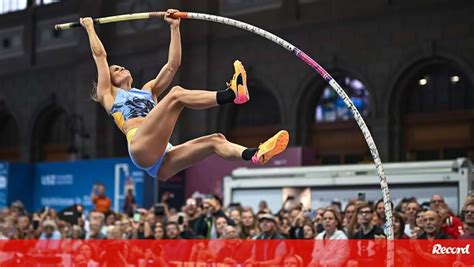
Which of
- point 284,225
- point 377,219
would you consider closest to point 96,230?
point 284,225

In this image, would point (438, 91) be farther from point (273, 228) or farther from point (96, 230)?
point (273, 228)

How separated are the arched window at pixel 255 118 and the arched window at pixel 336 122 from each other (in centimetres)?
107

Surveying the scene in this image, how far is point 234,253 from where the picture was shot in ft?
32.4

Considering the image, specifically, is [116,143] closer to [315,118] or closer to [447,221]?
[315,118]

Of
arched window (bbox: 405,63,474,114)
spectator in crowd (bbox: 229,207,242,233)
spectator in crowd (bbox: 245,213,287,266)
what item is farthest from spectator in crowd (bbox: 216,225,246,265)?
arched window (bbox: 405,63,474,114)

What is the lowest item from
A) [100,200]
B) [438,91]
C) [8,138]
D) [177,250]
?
[177,250]

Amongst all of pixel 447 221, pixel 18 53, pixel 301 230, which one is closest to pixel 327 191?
pixel 301 230

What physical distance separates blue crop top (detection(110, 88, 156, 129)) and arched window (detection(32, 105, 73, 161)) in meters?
19.3

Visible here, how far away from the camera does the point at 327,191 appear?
15.2 m

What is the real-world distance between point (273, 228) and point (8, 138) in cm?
2054

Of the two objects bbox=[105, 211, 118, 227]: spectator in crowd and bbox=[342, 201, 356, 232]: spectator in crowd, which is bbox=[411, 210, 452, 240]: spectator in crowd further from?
bbox=[105, 211, 118, 227]: spectator in crowd

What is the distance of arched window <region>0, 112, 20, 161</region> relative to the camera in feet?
95.9

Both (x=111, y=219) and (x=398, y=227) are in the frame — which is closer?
(x=398, y=227)

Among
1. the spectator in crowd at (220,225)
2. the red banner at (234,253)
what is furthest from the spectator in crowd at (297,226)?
the red banner at (234,253)
